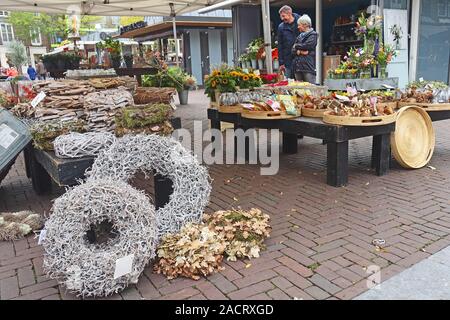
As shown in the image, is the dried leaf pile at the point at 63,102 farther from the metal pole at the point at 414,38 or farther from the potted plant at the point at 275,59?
the metal pole at the point at 414,38

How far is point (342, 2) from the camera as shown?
42.3 feet

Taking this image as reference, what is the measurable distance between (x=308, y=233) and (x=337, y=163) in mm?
1263

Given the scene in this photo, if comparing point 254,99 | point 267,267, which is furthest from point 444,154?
point 267,267

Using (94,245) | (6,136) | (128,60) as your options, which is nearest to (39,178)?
(6,136)

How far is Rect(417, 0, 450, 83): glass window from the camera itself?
35.7 ft

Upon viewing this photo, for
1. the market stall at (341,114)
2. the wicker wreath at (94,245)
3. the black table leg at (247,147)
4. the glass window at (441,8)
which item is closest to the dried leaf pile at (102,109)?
the wicker wreath at (94,245)

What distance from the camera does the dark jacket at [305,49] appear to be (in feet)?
22.5

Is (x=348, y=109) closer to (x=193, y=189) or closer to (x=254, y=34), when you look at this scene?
(x=193, y=189)

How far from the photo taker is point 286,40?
7449 mm

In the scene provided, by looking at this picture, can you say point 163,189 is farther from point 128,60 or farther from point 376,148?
point 128,60

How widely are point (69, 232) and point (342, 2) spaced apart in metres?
12.7

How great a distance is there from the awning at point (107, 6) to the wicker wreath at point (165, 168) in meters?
5.99

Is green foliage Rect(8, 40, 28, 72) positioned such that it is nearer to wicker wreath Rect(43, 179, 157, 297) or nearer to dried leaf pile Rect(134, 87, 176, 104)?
dried leaf pile Rect(134, 87, 176, 104)

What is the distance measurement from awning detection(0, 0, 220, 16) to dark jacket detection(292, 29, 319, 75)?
8.18ft
